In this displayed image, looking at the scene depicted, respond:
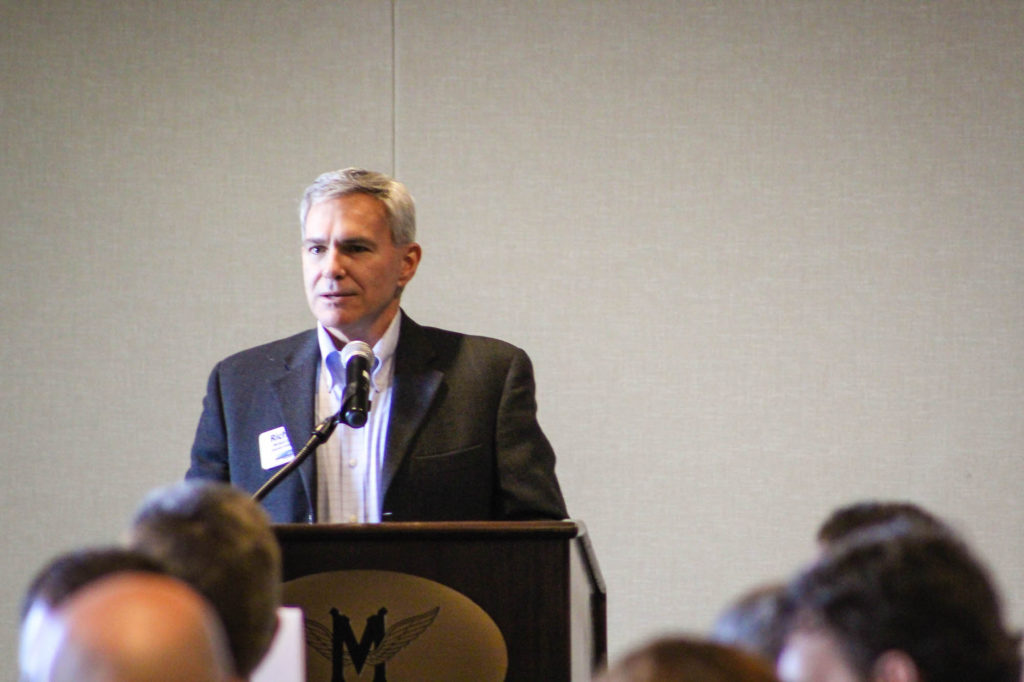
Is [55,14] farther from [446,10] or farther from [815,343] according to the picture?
[815,343]

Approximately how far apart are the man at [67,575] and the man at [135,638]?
0.31 ft

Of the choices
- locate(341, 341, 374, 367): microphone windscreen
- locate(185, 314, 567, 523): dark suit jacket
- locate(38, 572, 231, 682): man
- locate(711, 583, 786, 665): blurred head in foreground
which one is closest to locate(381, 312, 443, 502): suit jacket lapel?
locate(185, 314, 567, 523): dark suit jacket

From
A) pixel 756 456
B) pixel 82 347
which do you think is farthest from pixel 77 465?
pixel 756 456

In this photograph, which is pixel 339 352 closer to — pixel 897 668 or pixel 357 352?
pixel 357 352

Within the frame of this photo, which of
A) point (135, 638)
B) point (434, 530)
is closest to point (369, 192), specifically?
point (434, 530)

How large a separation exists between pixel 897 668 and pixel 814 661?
0.24 ft

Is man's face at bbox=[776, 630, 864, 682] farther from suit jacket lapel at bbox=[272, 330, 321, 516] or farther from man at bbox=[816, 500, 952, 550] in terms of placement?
suit jacket lapel at bbox=[272, 330, 321, 516]

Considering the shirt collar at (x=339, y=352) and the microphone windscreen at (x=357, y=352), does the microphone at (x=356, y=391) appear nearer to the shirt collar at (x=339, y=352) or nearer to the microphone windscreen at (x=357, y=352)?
the microphone windscreen at (x=357, y=352)

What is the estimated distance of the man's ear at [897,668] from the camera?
1095mm

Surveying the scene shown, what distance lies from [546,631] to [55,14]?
2.92m

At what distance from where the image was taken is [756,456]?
3973mm

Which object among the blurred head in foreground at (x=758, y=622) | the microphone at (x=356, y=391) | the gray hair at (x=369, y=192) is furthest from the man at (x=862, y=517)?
the gray hair at (x=369, y=192)

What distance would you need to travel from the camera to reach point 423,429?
2.75 meters

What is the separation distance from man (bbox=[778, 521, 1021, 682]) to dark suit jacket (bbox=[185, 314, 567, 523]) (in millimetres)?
1553
